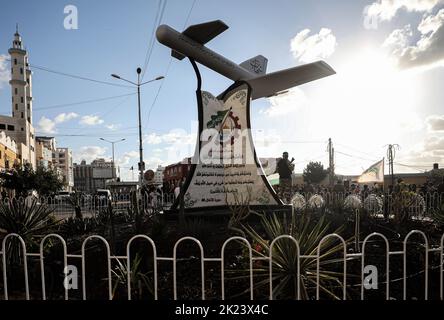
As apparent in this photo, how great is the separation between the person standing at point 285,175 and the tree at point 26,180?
2375cm

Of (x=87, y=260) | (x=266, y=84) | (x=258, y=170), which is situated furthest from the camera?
(x=266, y=84)

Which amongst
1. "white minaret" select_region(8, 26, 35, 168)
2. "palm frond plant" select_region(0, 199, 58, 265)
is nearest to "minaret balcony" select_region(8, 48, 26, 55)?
"white minaret" select_region(8, 26, 35, 168)

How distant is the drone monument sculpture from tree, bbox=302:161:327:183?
51769mm

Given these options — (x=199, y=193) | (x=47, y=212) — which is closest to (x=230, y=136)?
(x=199, y=193)

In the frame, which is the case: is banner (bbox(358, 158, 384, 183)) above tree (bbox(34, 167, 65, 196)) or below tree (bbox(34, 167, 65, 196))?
above

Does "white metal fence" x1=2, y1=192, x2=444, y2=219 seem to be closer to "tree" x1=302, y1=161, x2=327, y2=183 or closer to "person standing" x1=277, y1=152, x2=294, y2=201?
"person standing" x1=277, y1=152, x2=294, y2=201

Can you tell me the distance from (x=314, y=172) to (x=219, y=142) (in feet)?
177

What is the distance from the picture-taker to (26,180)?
30.4m

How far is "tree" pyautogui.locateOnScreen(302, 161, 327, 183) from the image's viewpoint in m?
59.2

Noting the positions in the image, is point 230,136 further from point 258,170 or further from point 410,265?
point 410,265

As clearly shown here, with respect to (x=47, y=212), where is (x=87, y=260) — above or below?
below

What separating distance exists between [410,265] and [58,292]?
14.6ft

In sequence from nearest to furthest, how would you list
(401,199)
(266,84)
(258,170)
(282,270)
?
(282,270) → (401,199) → (258,170) → (266,84)

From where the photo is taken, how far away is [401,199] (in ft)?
27.6
